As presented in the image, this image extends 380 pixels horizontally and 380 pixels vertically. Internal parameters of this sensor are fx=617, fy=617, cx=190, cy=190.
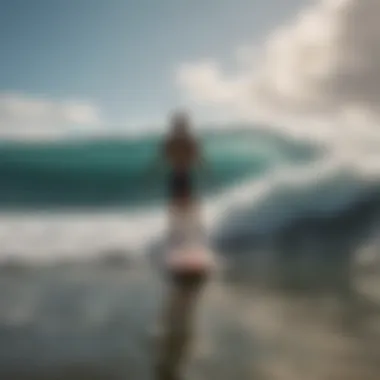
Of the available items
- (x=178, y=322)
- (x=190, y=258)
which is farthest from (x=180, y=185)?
(x=178, y=322)

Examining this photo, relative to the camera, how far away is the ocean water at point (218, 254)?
1150 mm

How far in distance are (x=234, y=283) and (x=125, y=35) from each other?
1.79 feet

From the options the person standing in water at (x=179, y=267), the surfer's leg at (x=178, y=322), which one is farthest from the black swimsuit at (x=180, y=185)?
the surfer's leg at (x=178, y=322)

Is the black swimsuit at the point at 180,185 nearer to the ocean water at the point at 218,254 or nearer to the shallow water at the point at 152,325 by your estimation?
the ocean water at the point at 218,254

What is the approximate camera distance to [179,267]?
3.87ft

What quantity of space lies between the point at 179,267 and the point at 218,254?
3.1 inches

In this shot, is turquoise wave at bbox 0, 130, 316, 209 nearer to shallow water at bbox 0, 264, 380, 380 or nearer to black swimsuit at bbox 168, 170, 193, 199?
black swimsuit at bbox 168, 170, 193, 199

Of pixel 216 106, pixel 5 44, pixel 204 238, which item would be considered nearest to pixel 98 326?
pixel 204 238

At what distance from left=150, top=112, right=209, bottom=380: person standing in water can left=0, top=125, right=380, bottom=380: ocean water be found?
2 cm

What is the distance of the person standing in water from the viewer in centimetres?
115

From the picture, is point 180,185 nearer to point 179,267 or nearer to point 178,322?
point 179,267

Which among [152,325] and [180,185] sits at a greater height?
[180,185]

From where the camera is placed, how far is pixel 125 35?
1260mm

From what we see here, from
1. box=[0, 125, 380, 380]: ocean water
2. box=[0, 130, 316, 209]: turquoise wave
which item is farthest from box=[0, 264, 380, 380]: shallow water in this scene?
box=[0, 130, 316, 209]: turquoise wave
